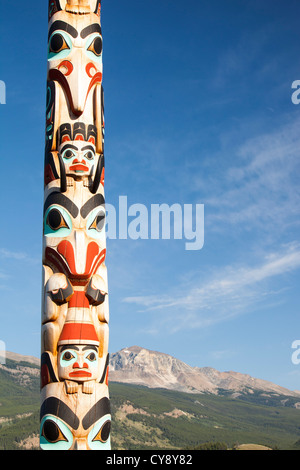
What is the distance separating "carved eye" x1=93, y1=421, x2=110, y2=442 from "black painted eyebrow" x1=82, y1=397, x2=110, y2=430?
→ 1.02 feet

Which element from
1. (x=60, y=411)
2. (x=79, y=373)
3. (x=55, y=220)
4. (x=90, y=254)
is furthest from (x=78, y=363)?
(x=55, y=220)

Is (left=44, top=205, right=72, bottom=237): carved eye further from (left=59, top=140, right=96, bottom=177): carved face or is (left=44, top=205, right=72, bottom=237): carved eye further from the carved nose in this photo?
the carved nose

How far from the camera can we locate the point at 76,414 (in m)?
15.0

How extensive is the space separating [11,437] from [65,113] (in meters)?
198

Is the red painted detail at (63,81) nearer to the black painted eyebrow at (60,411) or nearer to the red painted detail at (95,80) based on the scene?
the red painted detail at (95,80)

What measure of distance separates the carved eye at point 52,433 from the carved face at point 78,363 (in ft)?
4.29

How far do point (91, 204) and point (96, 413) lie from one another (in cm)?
681

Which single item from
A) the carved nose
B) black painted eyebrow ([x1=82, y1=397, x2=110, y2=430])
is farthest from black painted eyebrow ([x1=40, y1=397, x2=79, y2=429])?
the carved nose

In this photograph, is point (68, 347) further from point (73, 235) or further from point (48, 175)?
point (48, 175)

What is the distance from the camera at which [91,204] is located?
17.9 meters

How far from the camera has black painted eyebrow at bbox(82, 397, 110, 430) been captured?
15.0 m
